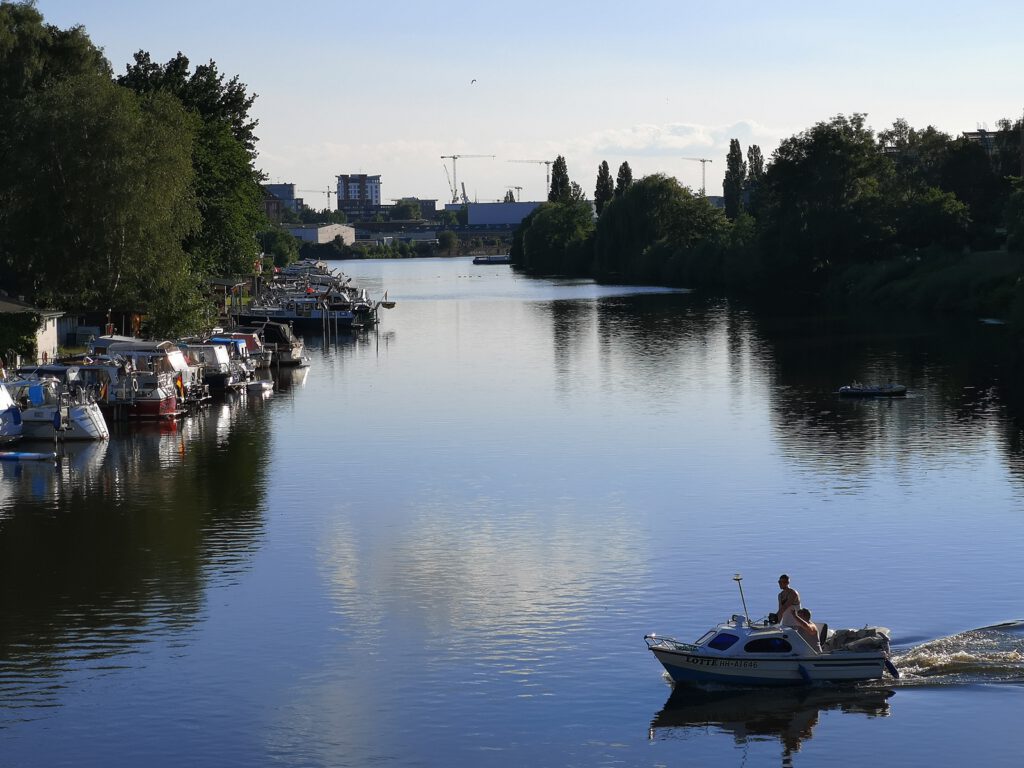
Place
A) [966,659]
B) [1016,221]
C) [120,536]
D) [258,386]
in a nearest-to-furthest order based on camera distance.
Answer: [966,659] → [120,536] → [258,386] → [1016,221]

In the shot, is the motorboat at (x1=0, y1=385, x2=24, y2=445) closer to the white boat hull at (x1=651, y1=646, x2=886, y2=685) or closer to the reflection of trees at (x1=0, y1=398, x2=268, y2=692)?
the reflection of trees at (x1=0, y1=398, x2=268, y2=692)

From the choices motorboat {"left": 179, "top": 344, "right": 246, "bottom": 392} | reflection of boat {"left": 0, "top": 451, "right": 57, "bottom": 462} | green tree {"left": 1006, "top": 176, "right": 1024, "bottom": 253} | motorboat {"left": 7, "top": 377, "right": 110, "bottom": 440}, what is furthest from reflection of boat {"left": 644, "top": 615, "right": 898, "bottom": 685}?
green tree {"left": 1006, "top": 176, "right": 1024, "bottom": 253}

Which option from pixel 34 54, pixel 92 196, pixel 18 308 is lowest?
pixel 18 308

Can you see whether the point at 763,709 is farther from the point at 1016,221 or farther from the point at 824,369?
the point at 1016,221

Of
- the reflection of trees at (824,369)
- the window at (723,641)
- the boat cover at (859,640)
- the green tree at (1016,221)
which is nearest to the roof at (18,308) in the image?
the reflection of trees at (824,369)

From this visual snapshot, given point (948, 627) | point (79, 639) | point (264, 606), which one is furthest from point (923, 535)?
point (79, 639)

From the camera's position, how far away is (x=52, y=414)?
7512 cm

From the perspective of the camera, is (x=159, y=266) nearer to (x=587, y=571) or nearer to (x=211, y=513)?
(x=211, y=513)

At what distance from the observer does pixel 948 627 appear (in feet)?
142

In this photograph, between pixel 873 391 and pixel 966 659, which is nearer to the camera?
pixel 966 659

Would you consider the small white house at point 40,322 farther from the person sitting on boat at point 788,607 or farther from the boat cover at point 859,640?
the boat cover at point 859,640

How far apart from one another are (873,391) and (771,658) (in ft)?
183

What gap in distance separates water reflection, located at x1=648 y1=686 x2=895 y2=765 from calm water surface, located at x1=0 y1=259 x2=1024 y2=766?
87 millimetres

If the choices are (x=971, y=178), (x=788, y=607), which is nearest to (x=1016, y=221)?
(x=971, y=178)
